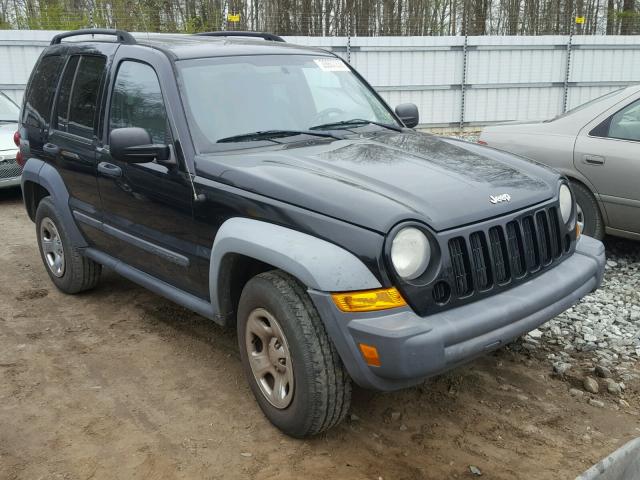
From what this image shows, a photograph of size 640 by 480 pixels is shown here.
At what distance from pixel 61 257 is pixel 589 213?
179 inches

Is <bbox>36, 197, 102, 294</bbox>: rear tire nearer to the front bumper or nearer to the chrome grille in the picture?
the front bumper

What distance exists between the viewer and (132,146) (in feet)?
11.4

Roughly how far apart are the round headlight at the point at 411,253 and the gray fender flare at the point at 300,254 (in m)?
0.14

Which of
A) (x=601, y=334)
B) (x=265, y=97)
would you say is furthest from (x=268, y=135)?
(x=601, y=334)

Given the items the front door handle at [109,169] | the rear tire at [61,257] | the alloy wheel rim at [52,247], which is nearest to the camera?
the front door handle at [109,169]

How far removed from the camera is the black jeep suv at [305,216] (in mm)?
2709

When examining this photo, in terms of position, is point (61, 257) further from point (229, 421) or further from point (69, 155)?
point (229, 421)

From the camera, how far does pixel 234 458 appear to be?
304 centimetres

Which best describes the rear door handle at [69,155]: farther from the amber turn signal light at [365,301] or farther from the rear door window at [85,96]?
the amber turn signal light at [365,301]

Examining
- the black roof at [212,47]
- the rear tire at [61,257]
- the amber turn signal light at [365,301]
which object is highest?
the black roof at [212,47]

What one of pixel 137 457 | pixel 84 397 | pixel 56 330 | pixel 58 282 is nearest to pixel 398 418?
pixel 137 457

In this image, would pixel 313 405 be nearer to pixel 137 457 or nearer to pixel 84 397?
pixel 137 457

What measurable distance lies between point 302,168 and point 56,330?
2553 millimetres

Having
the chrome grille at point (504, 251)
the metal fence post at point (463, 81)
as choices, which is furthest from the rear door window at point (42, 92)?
the metal fence post at point (463, 81)
